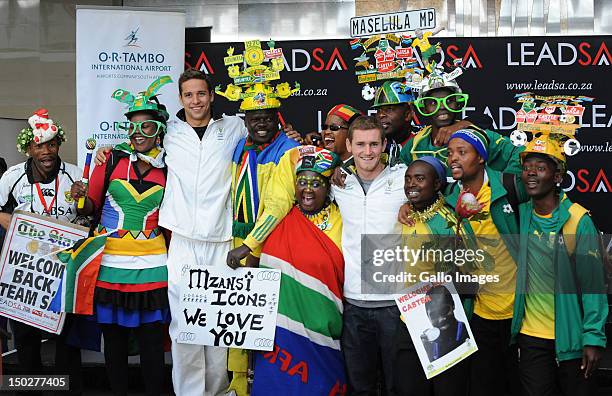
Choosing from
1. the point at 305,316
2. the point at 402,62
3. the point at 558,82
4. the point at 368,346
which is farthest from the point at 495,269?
the point at 558,82

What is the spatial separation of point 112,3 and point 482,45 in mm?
4374

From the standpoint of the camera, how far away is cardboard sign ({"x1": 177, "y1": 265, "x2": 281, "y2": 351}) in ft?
16.7

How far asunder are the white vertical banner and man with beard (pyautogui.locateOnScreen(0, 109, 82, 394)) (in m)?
1.43

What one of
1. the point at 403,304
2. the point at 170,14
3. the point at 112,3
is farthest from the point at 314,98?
the point at 403,304

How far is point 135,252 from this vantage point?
546 centimetres

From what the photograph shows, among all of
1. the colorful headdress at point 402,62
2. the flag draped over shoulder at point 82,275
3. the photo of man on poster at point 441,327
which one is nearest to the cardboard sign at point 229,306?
the flag draped over shoulder at point 82,275

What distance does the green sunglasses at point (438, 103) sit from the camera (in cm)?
511

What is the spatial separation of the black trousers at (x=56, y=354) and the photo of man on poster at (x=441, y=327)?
8.29ft

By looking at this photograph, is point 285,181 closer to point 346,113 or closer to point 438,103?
point 346,113

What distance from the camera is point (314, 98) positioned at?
7988 mm

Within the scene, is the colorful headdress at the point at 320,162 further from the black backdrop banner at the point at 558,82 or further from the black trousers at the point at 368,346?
the black backdrop banner at the point at 558,82

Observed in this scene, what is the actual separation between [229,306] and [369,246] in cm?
103

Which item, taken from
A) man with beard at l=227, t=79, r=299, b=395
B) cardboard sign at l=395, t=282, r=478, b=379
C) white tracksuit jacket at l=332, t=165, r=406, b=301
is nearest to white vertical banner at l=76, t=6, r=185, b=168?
man with beard at l=227, t=79, r=299, b=395

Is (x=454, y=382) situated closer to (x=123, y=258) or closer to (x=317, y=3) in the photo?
(x=123, y=258)
